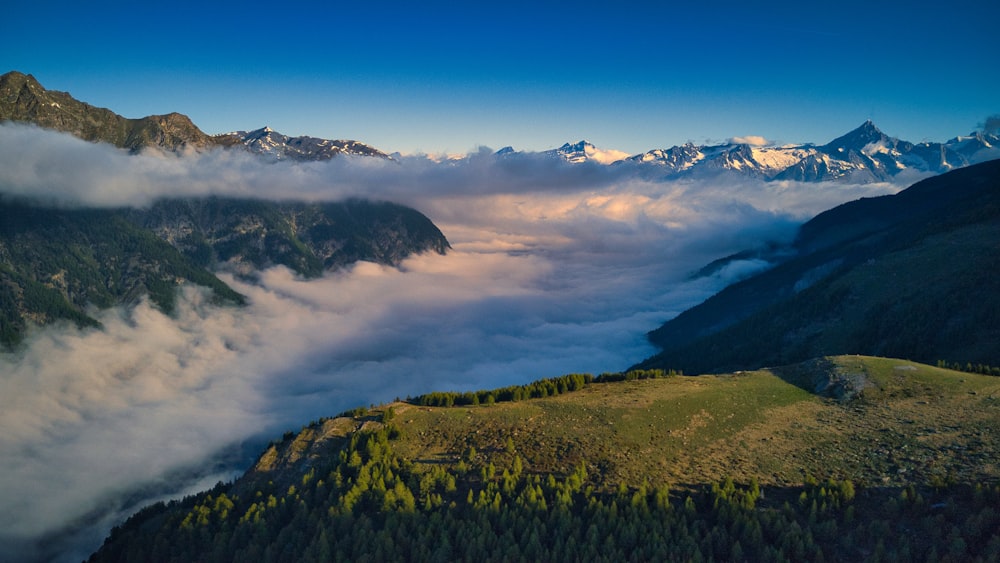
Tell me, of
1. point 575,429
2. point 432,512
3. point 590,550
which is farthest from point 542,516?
point 575,429

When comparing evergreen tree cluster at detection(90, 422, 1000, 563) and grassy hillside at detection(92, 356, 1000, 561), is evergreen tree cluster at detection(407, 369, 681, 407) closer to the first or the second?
grassy hillside at detection(92, 356, 1000, 561)

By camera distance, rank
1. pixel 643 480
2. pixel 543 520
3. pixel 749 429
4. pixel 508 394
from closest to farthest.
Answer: pixel 543 520
pixel 643 480
pixel 749 429
pixel 508 394

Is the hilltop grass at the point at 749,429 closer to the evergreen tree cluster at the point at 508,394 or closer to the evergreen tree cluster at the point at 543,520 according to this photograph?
the evergreen tree cluster at the point at 508,394

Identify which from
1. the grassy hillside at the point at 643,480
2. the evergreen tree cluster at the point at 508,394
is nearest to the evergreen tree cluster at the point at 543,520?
the grassy hillside at the point at 643,480

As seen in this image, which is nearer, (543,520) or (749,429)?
(543,520)

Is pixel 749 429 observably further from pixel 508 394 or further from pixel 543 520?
pixel 508 394

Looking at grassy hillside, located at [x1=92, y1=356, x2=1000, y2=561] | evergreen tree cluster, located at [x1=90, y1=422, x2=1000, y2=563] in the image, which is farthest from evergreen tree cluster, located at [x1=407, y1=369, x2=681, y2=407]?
evergreen tree cluster, located at [x1=90, y1=422, x2=1000, y2=563]

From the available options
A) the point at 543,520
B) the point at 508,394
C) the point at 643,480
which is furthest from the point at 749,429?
the point at 508,394

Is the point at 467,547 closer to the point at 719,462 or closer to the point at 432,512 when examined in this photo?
the point at 432,512

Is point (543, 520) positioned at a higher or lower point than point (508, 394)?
lower
